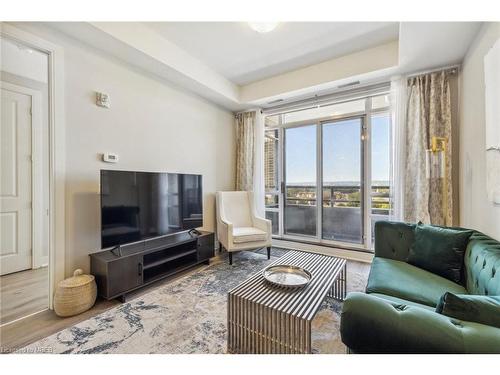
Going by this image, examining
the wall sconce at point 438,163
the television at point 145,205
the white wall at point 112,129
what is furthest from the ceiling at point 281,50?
the television at point 145,205

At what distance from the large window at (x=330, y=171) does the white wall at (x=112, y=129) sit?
1.37 meters

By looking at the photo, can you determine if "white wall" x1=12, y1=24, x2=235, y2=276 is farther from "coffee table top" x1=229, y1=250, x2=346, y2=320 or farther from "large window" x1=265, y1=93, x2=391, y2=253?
"coffee table top" x1=229, y1=250, x2=346, y2=320

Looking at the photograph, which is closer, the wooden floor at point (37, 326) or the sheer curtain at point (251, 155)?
the wooden floor at point (37, 326)

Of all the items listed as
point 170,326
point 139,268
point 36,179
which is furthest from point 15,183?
point 170,326

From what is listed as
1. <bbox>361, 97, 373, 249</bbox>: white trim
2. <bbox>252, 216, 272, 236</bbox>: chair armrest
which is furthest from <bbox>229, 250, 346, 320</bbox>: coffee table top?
<bbox>361, 97, 373, 249</bbox>: white trim

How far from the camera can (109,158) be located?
242cm

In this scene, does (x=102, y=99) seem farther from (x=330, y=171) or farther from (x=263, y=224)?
(x=330, y=171)

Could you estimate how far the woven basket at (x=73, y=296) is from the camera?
6.17 ft

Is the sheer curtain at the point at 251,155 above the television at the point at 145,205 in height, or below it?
above

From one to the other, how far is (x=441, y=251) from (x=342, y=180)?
192 cm

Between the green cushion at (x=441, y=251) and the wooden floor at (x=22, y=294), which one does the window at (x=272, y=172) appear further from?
the wooden floor at (x=22, y=294)
